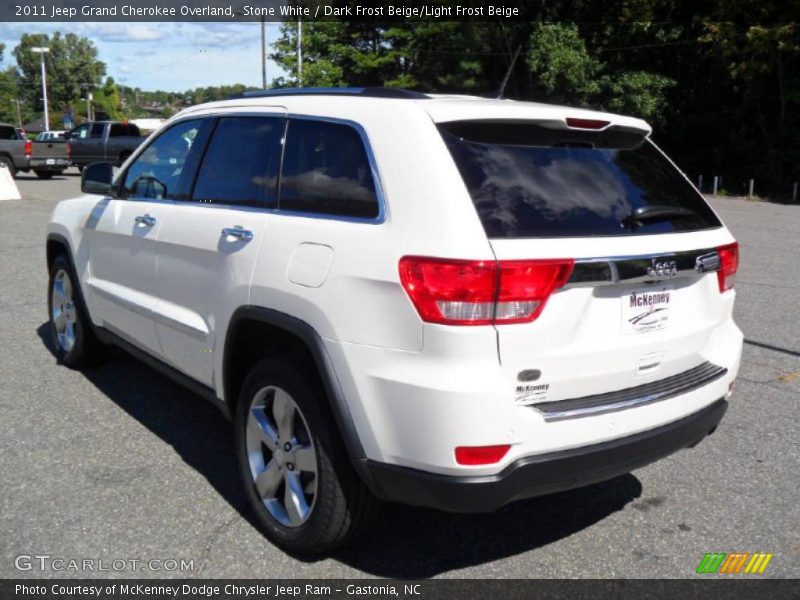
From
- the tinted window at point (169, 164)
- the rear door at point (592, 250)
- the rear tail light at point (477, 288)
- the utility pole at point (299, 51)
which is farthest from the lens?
the utility pole at point (299, 51)

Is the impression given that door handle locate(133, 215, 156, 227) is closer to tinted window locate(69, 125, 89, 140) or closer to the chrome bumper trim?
the chrome bumper trim

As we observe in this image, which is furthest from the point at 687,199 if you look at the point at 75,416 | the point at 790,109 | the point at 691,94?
the point at 691,94

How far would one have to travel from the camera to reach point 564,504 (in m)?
3.76

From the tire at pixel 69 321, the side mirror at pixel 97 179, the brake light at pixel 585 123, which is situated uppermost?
the brake light at pixel 585 123

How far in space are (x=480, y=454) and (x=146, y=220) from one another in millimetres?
2487

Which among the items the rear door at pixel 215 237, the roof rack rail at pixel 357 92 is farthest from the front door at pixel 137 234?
the roof rack rail at pixel 357 92

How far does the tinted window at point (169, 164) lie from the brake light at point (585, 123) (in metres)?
1.92

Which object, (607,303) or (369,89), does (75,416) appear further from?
(607,303)

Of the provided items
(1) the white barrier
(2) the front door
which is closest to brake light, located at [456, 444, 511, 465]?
(2) the front door

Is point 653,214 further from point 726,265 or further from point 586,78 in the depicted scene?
point 586,78

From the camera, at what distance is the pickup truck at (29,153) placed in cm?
2662

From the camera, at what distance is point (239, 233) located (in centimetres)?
342

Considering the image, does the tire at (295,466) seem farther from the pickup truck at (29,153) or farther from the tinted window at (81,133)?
the tinted window at (81,133)

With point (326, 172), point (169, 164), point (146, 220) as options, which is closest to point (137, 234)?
point (146, 220)
